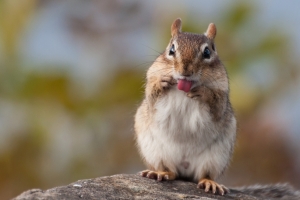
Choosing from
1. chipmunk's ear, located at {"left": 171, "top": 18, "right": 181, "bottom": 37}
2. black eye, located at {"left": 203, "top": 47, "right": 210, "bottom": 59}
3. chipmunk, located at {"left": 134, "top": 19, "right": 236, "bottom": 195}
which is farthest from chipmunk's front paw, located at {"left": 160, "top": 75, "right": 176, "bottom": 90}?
chipmunk's ear, located at {"left": 171, "top": 18, "right": 181, "bottom": 37}

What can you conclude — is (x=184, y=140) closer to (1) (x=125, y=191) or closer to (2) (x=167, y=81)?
(2) (x=167, y=81)

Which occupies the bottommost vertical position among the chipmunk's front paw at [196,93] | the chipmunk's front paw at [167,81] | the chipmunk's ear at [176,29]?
the chipmunk's front paw at [196,93]

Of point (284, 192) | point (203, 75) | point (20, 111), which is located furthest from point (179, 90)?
point (20, 111)

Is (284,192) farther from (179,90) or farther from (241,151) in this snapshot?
(241,151)

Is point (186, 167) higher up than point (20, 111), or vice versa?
point (20, 111)

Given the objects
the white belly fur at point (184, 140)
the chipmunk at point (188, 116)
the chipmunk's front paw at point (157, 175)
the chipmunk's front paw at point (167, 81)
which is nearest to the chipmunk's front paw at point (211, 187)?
the chipmunk at point (188, 116)

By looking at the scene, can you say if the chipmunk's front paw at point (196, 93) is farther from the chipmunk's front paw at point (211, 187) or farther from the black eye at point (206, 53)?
the chipmunk's front paw at point (211, 187)
